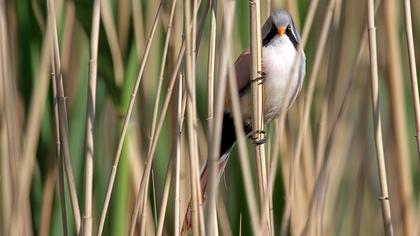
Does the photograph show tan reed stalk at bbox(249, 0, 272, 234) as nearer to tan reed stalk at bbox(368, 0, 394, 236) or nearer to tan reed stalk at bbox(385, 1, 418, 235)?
tan reed stalk at bbox(368, 0, 394, 236)

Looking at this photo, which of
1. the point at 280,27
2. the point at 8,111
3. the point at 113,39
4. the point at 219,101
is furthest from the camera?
the point at 280,27

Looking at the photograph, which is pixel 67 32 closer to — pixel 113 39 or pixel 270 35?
pixel 113 39

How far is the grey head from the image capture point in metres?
1.72

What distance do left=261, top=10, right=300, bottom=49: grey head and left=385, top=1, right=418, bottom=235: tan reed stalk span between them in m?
0.20

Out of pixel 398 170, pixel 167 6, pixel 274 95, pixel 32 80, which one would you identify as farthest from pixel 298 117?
pixel 32 80

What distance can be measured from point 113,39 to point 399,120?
0.64 meters

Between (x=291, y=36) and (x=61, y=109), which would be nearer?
(x=61, y=109)

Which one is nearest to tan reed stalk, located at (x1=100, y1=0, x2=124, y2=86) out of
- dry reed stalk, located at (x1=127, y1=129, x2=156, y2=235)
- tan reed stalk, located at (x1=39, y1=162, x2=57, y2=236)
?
dry reed stalk, located at (x1=127, y1=129, x2=156, y2=235)

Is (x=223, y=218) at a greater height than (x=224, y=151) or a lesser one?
lesser

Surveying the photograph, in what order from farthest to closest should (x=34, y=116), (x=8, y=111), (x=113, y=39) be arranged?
1. (x=113, y=39)
2. (x=34, y=116)
3. (x=8, y=111)

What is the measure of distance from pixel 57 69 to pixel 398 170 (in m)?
0.80

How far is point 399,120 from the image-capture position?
176 cm

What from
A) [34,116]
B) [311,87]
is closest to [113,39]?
[34,116]

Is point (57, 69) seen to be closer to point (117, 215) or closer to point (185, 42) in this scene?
point (185, 42)
